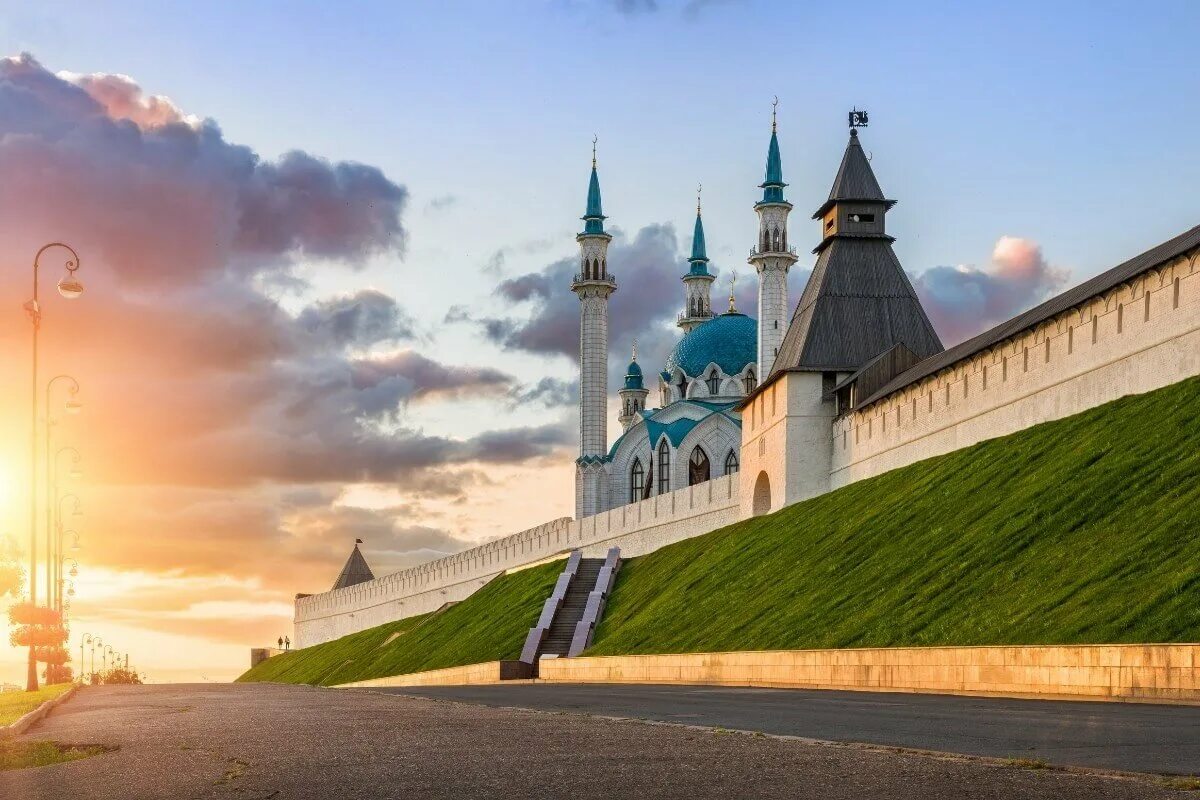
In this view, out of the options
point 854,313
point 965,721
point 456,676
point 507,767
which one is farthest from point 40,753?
point 854,313

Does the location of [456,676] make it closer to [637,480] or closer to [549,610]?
[549,610]

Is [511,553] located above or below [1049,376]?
below

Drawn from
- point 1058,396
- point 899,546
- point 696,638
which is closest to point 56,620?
point 696,638

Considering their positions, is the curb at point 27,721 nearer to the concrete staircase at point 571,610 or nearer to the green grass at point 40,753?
the green grass at point 40,753

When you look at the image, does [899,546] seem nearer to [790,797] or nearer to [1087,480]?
[1087,480]

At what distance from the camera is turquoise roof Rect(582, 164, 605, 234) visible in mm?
95438

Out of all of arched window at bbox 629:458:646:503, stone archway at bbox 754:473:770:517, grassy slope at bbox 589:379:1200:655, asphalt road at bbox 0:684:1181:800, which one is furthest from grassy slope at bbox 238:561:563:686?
asphalt road at bbox 0:684:1181:800

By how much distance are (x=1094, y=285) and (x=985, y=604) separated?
39.8 ft

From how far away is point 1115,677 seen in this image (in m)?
19.0

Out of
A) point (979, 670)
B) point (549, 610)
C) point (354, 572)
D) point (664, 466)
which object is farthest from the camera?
point (354, 572)

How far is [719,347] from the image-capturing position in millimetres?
101938

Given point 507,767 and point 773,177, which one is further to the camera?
point 773,177

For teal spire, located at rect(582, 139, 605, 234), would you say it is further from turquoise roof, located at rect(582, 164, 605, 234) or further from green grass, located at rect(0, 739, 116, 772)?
green grass, located at rect(0, 739, 116, 772)

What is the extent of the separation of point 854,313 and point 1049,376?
52.9 ft
